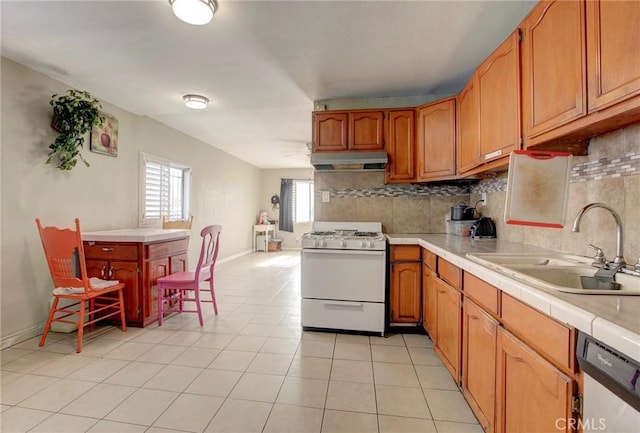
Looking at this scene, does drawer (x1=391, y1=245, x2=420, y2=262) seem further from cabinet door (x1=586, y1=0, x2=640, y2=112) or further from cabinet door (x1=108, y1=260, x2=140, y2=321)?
cabinet door (x1=108, y1=260, x2=140, y2=321)

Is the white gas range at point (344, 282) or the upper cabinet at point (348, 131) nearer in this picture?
the white gas range at point (344, 282)

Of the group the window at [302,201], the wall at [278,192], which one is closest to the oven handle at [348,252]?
the wall at [278,192]

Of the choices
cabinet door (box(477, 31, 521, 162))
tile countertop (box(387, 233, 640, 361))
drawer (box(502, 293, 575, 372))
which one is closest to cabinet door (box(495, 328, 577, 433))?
drawer (box(502, 293, 575, 372))

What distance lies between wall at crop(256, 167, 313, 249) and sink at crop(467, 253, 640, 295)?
6.38 meters

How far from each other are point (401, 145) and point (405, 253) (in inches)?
43.6

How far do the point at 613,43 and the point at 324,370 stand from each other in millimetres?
2182

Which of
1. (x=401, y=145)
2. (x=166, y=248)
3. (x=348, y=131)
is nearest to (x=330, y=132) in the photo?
(x=348, y=131)

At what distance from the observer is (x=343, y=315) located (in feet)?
8.39

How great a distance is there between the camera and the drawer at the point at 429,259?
214 centimetres

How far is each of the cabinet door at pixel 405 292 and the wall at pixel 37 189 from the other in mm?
3146

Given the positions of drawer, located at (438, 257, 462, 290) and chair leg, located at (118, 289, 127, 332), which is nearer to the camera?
drawer, located at (438, 257, 462, 290)

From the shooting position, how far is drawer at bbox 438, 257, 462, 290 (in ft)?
5.47

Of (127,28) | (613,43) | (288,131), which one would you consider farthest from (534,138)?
(288,131)

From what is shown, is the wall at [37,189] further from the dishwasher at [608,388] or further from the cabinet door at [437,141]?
the dishwasher at [608,388]
